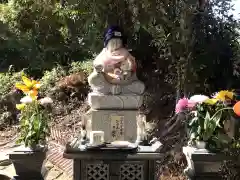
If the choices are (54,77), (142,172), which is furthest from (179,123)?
(54,77)

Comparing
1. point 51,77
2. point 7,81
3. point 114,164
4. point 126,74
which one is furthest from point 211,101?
point 7,81

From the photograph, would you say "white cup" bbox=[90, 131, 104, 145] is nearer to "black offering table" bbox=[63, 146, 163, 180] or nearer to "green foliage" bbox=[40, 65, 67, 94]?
"black offering table" bbox=[63, 146, 163, 180]

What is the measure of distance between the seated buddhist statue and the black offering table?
2.96 feet

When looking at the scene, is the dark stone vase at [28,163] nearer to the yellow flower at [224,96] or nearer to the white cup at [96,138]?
the white cup at [96,138]

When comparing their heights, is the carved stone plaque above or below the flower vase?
above

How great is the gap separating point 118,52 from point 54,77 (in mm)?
3602

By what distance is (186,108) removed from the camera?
3.50 metres

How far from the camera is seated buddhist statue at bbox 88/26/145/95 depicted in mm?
4199

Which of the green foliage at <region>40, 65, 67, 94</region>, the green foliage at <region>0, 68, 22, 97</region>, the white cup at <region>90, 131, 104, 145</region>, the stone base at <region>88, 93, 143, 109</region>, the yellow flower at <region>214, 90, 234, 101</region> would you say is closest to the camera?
the yellow flower at <region>214, 90, 234, 101</region>

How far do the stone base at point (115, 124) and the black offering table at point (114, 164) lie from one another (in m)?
0.70

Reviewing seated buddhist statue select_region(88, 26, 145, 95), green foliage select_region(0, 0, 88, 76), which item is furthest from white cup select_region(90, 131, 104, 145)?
green foliage select_region(0, 0, 88, 76)

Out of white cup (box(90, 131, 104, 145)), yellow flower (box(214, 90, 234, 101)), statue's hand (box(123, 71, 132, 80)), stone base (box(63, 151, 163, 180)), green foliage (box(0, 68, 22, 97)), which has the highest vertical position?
green foliage (box(0, 68, 22, 97))

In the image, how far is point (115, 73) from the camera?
422 cm

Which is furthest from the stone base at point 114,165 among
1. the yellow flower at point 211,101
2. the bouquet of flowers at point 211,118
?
the yellow flower at point 211,101
